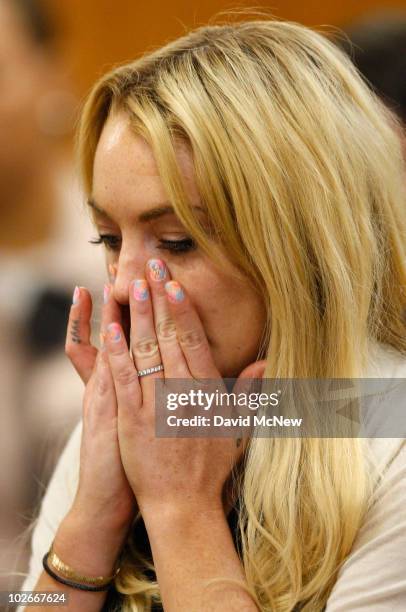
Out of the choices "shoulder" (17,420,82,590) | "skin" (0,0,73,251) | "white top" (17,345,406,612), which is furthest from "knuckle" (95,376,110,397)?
"skin" (0,0,73,251)

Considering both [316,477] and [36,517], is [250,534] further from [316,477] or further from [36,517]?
[36,517]

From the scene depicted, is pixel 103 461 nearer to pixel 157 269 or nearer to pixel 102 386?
pixel 102 386

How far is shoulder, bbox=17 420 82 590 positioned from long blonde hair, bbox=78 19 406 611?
181 millimetres

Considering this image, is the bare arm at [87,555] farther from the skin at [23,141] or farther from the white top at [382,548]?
the skin at [23,141]

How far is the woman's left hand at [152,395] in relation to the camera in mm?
1128

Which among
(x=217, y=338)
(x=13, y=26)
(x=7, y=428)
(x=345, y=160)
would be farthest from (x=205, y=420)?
(x=13, y=26)

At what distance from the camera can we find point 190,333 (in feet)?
3.78

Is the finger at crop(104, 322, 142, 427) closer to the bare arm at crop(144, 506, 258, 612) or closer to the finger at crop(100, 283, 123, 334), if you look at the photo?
the finger at crop(100, 283, 123, 334)

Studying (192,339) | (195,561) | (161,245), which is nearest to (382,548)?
(195,561)

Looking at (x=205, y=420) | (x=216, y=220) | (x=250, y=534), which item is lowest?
(x=250, y=534)

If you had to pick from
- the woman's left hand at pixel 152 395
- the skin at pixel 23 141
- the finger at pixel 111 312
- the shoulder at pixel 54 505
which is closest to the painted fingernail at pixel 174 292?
the woman's left hand at pixel 152 395

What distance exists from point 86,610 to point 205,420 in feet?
0.96

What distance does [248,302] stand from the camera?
1.16 m

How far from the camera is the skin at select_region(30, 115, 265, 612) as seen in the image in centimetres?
111
